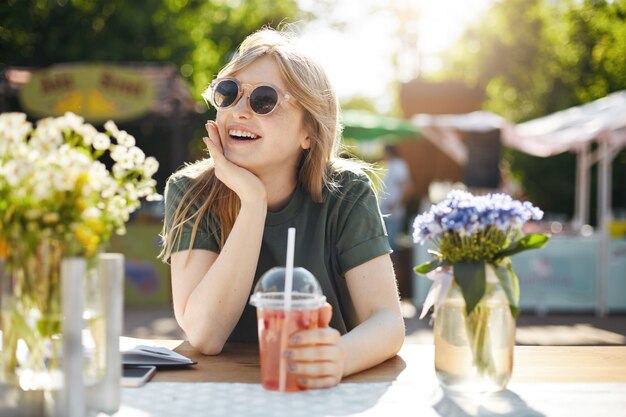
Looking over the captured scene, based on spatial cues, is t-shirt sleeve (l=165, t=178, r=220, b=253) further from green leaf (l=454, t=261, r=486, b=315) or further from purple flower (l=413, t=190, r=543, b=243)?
green leaf (l=454, t=261, r=486, b=315)

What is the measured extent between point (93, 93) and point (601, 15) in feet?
40.1

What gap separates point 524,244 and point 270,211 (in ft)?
3.19

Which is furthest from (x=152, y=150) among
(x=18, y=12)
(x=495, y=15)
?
(x=495, y=15)

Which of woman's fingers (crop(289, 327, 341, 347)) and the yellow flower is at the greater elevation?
the yellow flower

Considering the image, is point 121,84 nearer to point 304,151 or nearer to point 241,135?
point 304,151

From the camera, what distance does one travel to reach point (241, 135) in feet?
7.06

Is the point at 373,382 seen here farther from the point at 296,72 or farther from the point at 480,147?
the point at 480,147

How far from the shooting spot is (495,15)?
29.6m

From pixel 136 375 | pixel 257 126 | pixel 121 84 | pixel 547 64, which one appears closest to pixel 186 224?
pixel 257 126

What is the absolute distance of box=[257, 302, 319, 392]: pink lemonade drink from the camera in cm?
150

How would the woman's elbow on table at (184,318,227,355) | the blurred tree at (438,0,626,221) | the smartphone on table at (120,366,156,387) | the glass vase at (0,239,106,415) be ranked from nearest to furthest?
the glass vase at (0,239,106,415) < the smartphone on table at (120,366,156,387) < the woman's elbow on table at (184,318,227,355) < the blurred tree at (438,0,626,221)

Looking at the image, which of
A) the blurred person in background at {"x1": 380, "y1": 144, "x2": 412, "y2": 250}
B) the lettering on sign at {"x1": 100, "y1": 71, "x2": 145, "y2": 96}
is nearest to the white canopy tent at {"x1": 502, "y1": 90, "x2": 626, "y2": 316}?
the blurred person in background at {"x1": 380, "y1": 144, "x2": 412, "y2": 250}

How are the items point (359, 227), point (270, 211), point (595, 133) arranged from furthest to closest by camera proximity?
1. point (595, 133)
2. point (270, 211)
3. point (359, 227)

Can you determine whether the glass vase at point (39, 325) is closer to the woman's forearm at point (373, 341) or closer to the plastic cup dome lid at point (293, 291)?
the plastic cup dome lid at point (293, 291)
